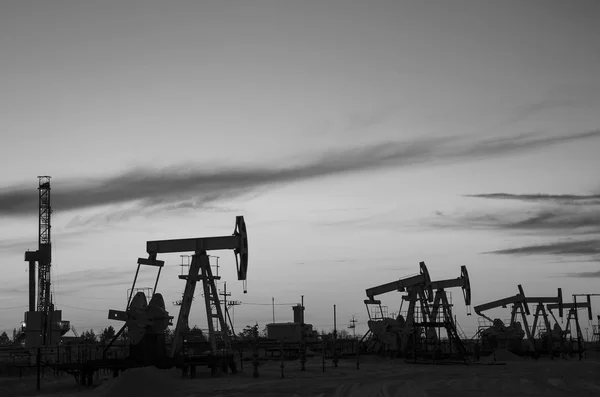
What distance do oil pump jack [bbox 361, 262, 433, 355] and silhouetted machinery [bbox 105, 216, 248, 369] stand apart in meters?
22.7

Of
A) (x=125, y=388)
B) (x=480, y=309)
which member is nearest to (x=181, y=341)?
(x=125, y=388)

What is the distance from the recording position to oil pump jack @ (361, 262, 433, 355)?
53.8 meters

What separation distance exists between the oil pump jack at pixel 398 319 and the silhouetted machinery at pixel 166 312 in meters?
22.7

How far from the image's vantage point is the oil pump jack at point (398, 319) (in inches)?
2117

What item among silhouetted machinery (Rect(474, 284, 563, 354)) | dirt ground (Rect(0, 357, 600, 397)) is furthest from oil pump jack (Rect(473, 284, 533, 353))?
dirt ground (Rect(0, 357, 600, 397))

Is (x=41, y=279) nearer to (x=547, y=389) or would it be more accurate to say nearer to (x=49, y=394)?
(x=49, y=394)

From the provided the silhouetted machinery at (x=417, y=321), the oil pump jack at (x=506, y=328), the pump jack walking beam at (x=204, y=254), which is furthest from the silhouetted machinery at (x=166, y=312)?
the oil pump jack at (x=506, y=328)

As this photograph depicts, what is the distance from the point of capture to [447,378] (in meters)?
30.3

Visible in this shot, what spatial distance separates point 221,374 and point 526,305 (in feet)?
137

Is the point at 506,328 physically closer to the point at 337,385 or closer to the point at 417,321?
the point at 417,321

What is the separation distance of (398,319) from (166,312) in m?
30.1

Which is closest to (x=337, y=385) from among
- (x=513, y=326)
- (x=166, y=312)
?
(x=166, y=312)

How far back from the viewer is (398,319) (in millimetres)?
59125

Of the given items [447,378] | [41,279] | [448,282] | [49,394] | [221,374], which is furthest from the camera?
[41,279]
